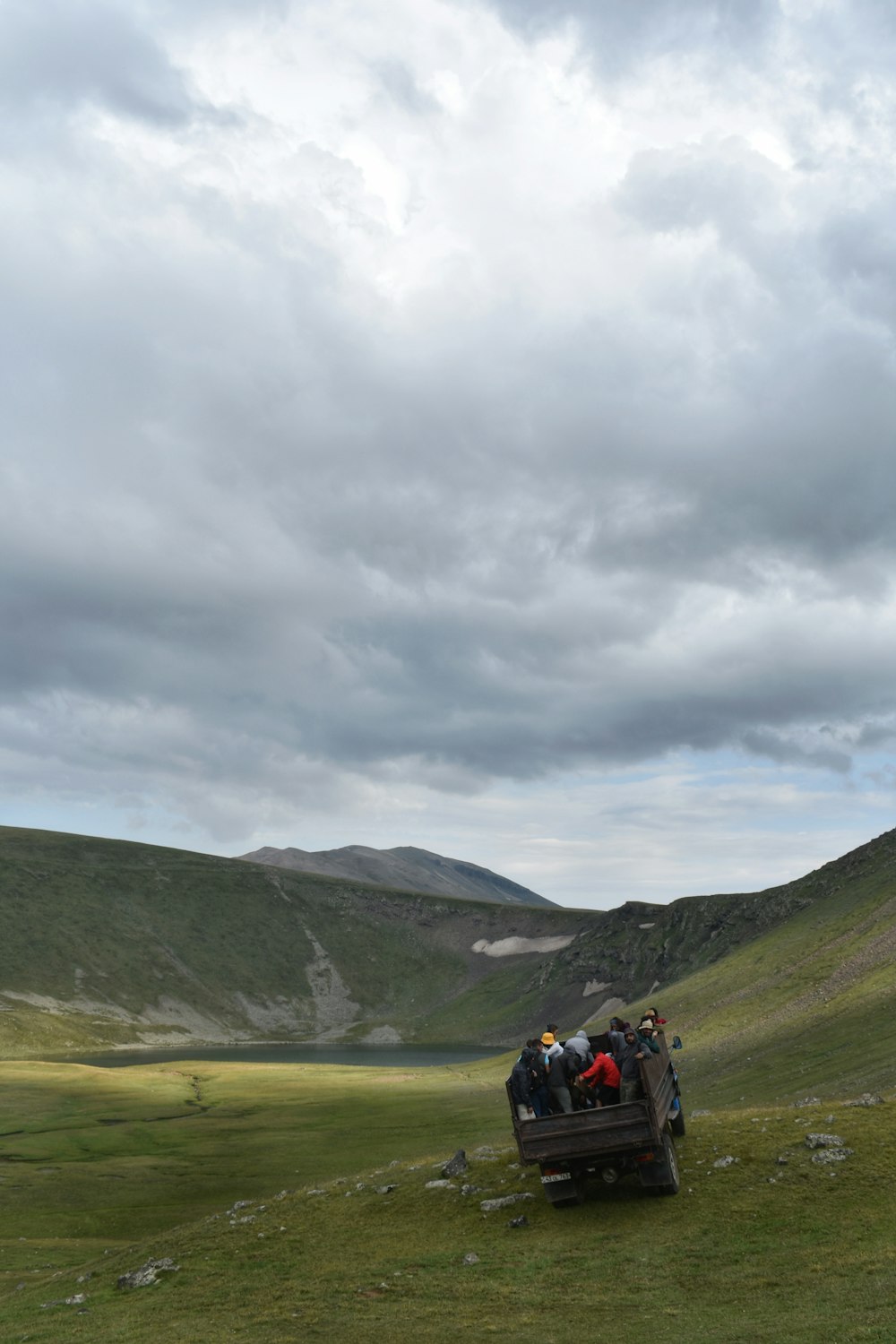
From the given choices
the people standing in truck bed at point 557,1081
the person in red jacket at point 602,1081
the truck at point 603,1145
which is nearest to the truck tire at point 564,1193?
the truck at point 603,1145

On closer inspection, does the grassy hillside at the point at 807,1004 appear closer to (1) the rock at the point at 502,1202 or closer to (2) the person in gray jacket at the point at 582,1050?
(2) the person in gray jacket at the point at 582,1050

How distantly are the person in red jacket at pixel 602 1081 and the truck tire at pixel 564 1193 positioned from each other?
195 cm

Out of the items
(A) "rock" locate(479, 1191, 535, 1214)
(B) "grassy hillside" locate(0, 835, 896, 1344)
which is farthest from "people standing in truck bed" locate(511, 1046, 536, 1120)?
(B) "grassy hillside" locate(0, 835, 896, 1344)

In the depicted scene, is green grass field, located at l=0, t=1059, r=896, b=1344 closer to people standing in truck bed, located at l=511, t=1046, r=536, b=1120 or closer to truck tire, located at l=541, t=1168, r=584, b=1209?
truck tire, located at l=541, t=1168, r=584, b=1209

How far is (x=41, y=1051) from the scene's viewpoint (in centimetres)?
18950

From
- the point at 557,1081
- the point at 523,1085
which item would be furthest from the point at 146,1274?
the point at 557,1081

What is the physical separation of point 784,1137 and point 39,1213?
1410 inches

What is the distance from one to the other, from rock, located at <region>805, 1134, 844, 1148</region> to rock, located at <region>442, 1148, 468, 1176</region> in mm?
10386

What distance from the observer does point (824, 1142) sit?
81.9 feet

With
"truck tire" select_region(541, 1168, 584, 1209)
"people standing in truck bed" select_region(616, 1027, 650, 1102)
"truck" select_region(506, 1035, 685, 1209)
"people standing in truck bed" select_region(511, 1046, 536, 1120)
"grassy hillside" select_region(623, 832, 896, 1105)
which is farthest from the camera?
"grassy hillside" select_region(623, 832, 896, 1105)

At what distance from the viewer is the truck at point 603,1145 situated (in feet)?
73.8

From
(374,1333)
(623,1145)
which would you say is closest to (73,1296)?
(374,1333)

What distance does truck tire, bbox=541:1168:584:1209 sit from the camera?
2383cm

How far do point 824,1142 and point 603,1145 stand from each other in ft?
21.7
